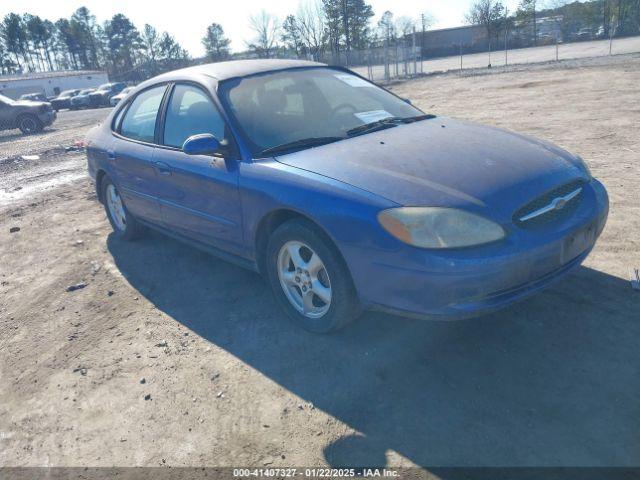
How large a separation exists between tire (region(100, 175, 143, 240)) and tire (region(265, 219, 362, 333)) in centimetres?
235

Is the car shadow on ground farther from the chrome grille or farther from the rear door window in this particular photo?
the rear door window

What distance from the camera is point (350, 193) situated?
276 cm

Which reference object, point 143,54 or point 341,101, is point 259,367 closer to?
point 341,101

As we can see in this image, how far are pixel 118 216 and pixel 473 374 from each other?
408 cm

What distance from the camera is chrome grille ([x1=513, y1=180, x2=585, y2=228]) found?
8.87 ft

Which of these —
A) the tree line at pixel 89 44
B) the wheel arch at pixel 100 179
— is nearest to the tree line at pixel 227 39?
the tree line at pixel 89 44

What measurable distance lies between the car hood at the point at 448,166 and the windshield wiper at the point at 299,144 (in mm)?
80

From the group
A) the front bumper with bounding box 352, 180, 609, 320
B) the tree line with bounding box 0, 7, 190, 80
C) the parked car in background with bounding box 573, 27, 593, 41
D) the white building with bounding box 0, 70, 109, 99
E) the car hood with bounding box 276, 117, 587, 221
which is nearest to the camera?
the front bumper with bounding box 352, 180, 609, 320

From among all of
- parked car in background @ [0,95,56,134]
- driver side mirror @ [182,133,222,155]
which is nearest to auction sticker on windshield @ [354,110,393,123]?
driver side mirror @ [182,133,222,155]

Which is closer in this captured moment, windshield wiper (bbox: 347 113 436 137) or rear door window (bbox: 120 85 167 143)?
windshield wiper (bbox: 347 113 436 137)

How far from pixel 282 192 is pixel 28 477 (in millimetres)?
1928

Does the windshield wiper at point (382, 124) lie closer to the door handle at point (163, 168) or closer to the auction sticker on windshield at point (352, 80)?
the auction sticker on windshield at point (352, 80)

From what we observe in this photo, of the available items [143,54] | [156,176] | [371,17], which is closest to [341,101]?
[156,176]

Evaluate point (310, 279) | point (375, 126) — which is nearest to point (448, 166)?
point (375, 126)
